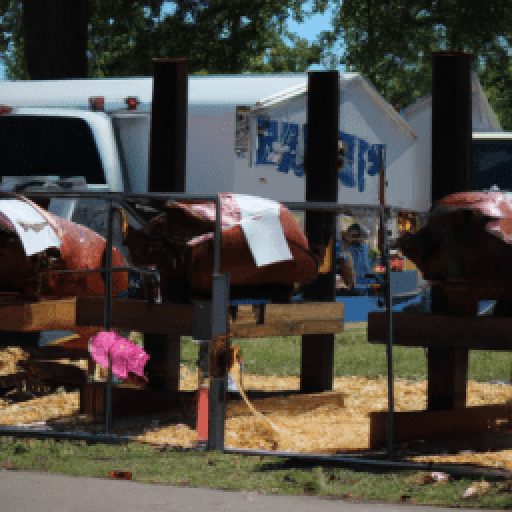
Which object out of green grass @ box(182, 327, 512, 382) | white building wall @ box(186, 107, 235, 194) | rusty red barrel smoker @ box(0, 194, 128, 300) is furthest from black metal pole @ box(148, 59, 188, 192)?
white building wall @ box(186, 107, 235, 194)

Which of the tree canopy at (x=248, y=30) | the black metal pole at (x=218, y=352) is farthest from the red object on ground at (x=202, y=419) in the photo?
the tree canopy at (x=248, y=30)

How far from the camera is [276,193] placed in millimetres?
17906

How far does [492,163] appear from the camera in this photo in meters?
22.5

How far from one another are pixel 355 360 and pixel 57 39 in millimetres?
14242

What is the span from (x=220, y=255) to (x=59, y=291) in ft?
7.08

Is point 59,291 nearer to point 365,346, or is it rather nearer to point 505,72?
point 365,346

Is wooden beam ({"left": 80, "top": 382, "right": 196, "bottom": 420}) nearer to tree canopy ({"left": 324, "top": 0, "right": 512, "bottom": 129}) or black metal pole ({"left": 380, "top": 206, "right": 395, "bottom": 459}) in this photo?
black metal pole ({"left": 380, "top": 206, "right": 395, "bottom": 459})

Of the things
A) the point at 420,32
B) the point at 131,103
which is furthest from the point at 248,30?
the point at 131,103

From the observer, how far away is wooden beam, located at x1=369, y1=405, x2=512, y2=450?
952 cm

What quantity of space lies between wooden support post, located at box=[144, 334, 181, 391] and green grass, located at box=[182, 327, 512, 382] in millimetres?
2494

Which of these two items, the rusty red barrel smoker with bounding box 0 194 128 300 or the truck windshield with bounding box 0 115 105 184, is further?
the truck windshield with bounding box 0 115 105 184

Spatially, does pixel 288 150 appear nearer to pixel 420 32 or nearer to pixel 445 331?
pixel 445 331

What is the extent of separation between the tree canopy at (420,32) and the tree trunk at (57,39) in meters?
9.01

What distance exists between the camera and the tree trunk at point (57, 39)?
27.6 meters
